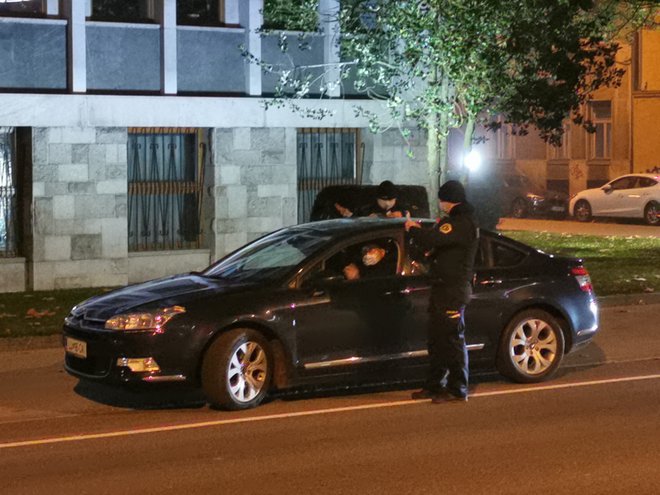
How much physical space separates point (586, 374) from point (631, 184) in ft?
80.3

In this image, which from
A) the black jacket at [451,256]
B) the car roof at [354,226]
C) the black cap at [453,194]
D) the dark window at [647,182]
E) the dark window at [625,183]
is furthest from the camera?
the dark window at [625,183]

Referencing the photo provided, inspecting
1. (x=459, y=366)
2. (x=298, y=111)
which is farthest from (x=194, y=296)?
(x=298, y=111)

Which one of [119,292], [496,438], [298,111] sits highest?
[298,111]

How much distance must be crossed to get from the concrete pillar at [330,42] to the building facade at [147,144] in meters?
0.05

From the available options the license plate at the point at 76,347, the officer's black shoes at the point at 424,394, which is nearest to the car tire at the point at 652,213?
the officer's black shoes at the point at 424,394

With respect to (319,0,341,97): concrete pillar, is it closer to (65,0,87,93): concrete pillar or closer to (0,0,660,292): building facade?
(0,0,660,292): building facade

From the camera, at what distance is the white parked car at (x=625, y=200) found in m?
35.1

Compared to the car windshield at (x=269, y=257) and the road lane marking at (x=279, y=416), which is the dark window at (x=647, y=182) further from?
the car windshield at (x=269, y=257)

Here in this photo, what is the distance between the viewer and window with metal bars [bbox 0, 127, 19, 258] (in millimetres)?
19578

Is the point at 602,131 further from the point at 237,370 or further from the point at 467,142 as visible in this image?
the point at 237,370

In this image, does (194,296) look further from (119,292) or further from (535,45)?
(535,45)

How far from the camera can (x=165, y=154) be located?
824 inches

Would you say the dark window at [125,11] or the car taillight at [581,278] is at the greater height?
the dark window at [125,11]

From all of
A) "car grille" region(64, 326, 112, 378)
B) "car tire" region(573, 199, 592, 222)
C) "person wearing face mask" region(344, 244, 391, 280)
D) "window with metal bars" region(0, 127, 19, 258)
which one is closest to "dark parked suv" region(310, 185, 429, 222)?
"window with metal bars" region(0, 127, 19, 258)
